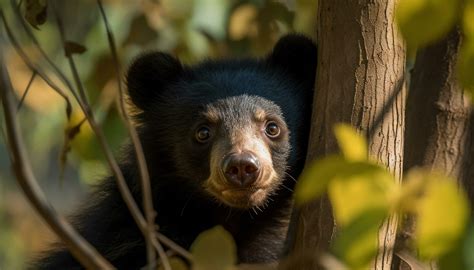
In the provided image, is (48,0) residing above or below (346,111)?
above

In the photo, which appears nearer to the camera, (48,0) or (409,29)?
(409,29)

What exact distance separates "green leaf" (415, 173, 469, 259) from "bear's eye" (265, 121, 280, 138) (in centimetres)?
292

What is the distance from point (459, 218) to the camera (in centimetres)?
181

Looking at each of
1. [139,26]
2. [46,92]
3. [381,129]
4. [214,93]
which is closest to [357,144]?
[381,129]

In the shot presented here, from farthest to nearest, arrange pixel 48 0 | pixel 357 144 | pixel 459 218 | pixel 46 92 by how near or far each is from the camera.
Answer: pixel 46 92
pixel 48 0
pixel 357 144
pixel 459 218

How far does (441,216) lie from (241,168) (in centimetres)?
237

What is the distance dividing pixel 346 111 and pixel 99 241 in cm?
192

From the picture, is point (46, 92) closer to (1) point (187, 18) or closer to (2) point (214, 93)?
(1) point (187, 18)

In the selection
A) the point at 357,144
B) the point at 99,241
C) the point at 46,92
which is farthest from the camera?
the point at 46,92

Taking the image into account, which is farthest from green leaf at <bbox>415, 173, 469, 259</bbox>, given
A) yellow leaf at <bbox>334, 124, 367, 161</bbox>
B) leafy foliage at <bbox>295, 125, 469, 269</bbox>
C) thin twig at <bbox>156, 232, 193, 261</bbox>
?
thin twig at <bbox>156, 232, 193, 261</bbox>

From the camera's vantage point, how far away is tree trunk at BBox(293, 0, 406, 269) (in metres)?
3.31

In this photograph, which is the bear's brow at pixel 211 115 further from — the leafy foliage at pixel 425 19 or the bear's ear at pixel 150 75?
the leafy foliage at pixel 425 19

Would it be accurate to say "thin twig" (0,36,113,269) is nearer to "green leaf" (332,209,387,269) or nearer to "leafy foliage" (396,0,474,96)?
"green leaf" (332,209,387,269)

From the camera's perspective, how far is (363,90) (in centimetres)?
337
